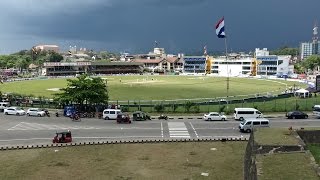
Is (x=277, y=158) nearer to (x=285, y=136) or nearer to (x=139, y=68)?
(x=285, y=136)

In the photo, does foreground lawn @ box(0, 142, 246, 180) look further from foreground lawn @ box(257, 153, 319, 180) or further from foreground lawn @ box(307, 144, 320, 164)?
foreground lawn @ box(257, 153, 319, 180)

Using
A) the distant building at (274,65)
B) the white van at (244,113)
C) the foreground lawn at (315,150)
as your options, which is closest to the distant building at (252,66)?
the distant building at (274,65)

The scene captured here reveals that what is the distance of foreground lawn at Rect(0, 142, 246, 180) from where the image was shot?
26938 mm

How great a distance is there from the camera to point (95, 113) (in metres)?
54.7

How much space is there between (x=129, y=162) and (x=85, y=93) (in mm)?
26542

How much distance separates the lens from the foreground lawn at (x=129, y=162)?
2694 centimetres

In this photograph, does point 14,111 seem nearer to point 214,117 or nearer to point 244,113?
point 214,117

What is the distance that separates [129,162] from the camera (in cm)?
2997

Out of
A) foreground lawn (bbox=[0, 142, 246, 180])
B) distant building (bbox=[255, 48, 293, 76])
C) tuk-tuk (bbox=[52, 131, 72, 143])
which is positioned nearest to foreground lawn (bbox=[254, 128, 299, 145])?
foreground lawn (bbox=[0, 142, 246, 180])

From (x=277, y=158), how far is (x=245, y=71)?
159677 mm

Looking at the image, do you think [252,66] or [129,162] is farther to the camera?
[252,66]

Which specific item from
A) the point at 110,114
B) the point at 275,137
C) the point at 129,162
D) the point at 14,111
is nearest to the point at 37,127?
the point at 110,114

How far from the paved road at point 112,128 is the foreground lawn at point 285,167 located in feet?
57.8

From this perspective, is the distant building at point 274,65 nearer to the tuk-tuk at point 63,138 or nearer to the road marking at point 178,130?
→ the road marking at point 178,130
